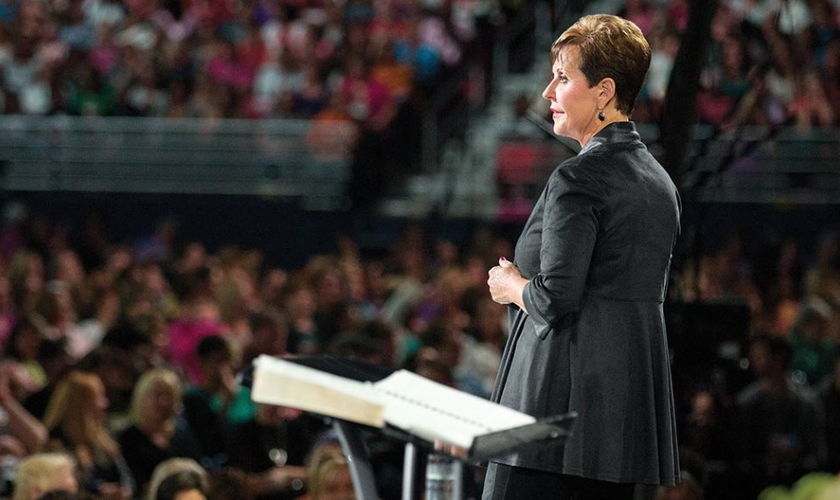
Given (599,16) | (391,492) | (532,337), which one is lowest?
(391,492)

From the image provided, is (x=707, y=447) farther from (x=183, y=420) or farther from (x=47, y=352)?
(x=47, y=352)

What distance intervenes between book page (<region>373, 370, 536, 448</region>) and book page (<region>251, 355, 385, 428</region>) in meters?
0.06

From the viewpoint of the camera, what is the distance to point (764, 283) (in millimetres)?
11680

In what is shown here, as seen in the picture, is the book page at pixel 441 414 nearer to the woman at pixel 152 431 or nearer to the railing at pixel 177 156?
the woman at pixel 152 431

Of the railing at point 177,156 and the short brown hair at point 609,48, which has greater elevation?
the short brown hair at point 609,48

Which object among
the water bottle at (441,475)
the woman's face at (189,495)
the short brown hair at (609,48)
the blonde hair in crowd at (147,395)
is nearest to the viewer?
the water bottle at (441,475)

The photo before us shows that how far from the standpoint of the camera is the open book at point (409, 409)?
266 cm

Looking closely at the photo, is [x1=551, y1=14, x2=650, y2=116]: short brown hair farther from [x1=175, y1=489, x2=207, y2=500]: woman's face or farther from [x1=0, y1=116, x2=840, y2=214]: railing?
[x1=0, y1=116, x2=840, y2=214]: railing

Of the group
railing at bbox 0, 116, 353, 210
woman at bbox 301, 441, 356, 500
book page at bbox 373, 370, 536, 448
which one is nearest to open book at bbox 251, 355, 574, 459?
book page at bbox 373, 370, 536, 448

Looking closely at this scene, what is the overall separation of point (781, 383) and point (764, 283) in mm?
3641

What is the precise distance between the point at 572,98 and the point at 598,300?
44 centimetres

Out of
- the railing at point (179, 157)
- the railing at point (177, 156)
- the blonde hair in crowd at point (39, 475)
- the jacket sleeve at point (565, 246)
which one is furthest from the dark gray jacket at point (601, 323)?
the railing at point (177, 156)

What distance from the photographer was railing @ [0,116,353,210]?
46.0ft

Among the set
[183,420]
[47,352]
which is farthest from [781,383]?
[47,352]
